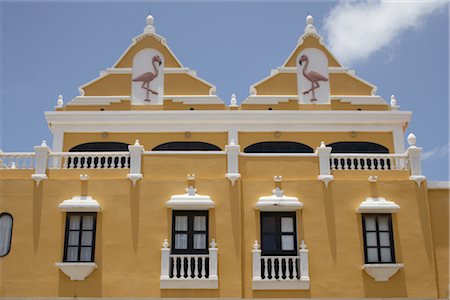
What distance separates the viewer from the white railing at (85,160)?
19922mm

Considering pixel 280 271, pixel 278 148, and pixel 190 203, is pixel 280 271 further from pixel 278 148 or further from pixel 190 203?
pixel 278 148

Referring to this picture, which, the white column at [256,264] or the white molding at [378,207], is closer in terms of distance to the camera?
the white column at [256,264]

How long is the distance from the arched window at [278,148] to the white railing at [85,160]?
4729 millimetres

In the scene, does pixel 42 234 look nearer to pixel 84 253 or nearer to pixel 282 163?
pixel 84 253

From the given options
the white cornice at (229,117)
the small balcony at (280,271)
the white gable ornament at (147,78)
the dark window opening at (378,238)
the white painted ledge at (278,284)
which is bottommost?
the white painted ledge at (278,284)

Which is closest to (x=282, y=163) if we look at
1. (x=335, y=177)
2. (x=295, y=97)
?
(x=335, y=177)

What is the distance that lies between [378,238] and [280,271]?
9.88ft

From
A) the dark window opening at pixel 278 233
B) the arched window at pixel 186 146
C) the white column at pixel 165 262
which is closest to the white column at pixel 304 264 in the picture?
the dark window opening at pixel 278 233

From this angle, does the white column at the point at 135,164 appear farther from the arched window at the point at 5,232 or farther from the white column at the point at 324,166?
the white column at the point at 324,166

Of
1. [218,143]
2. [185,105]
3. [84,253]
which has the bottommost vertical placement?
[84,253]

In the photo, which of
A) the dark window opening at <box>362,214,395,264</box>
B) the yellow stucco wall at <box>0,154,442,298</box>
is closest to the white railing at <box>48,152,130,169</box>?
the yellow stucco wall at <box>0,154,442,298</box>

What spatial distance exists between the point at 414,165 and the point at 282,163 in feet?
12.8

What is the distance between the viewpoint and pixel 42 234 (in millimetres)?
19047

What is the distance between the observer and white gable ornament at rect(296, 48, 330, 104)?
78.2 feet
